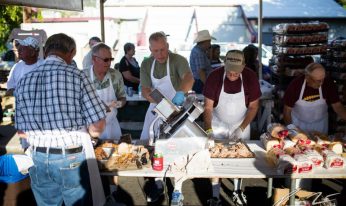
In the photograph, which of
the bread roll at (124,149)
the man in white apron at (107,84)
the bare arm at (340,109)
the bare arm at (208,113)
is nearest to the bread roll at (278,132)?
the bare arm at (208,113)

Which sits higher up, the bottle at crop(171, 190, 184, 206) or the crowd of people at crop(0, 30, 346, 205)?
the crowd of people at crop(0, 30, 346, 205)

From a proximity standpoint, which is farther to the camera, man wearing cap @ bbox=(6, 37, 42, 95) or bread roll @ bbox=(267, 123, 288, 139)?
man wearing cap @ bbox=(6, 37, 42, 95)

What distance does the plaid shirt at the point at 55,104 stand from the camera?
2.42 metres

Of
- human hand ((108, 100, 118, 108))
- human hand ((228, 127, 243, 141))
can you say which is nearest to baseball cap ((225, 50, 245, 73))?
human hand ((228, 127, 243, 141))

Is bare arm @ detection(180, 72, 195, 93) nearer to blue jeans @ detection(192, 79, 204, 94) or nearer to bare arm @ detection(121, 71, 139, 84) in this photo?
blue jeans @ detection(192, 79, 204, 94)

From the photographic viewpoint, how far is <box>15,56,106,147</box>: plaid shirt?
95.3 inches

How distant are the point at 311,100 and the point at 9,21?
1036 centimetres

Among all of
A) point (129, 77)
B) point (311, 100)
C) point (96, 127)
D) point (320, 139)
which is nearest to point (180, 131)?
point (96, 127)

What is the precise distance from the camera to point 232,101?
3.86 metres

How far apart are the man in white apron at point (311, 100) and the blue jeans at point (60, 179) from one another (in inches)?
91.9

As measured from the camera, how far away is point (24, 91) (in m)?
2.47

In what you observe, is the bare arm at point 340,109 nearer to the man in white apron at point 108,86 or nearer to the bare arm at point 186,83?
the bare arm at point 186,83

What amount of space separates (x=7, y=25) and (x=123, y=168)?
33.6 ft

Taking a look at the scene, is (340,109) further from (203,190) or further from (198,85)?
(198,85)
